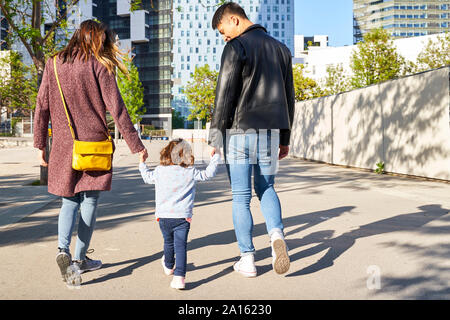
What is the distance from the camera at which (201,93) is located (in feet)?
155

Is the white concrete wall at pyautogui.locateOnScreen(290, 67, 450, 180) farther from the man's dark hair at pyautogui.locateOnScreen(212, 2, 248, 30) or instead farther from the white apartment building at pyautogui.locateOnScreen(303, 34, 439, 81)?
the white apartment building at pyautogui.locateOnScreen(303, 34, 439, 81)

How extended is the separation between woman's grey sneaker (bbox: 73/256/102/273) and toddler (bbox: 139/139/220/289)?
0.61 metres

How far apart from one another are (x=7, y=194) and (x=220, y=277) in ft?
20.3

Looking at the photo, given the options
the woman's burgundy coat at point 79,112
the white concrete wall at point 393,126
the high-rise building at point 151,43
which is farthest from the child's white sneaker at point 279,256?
the high-rise building at point 151,43

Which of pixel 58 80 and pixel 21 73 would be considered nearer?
pixel 58 80

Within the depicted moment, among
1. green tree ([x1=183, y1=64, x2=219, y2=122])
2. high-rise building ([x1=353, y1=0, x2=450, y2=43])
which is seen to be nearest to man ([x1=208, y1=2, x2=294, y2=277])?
green tree ([x1=183, y1=64, x2=219, y2=122])

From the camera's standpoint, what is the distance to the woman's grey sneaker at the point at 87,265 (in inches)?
144

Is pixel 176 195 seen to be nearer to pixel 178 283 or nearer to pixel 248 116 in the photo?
pixel 178 283

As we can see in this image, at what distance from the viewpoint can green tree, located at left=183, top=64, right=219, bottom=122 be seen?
47094 mm

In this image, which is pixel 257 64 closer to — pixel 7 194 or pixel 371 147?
pixel 7 194

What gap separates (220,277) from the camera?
3.58 meters

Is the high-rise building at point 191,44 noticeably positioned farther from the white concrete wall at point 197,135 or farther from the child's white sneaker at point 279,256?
the child's white sneaker at point 279,256

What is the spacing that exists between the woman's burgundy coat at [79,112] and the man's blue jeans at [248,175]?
84 cm
